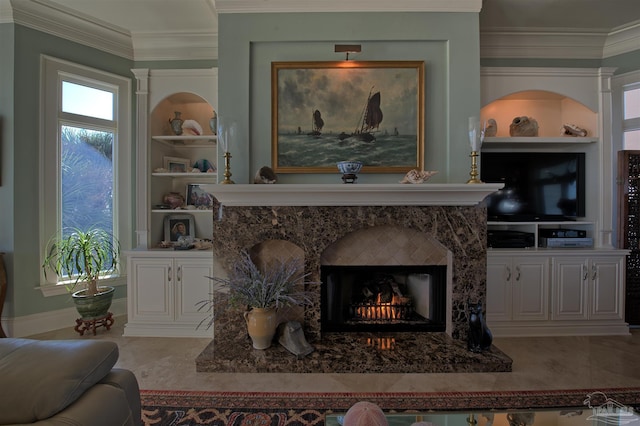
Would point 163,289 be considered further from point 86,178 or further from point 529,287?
point 529,287

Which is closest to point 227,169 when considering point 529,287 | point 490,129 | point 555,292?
point 490,129

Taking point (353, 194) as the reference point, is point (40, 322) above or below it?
below

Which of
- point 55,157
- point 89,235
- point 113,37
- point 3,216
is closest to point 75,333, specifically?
point 89,235

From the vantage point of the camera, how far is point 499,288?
3.11m

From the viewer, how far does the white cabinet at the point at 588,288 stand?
123 inches

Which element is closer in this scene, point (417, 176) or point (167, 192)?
point (417, 176)

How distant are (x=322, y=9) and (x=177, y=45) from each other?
1694 millimetres

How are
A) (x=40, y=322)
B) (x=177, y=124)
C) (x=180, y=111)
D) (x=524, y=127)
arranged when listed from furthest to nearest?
1. (x=180, y=111)
2. (x=177, y=124)
3. (x=524, y=127)
4. (x=40, y=322)

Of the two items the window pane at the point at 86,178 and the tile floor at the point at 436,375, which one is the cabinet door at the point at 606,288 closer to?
the tile floor at the point at 436,375

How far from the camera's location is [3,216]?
301cm

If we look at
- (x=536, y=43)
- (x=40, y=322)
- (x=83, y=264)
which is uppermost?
(x=536, y=43)

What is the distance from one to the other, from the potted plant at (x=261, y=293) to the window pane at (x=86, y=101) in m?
2.43

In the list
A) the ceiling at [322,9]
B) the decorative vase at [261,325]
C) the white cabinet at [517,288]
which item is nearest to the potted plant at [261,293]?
the decorative vase at [261,325]

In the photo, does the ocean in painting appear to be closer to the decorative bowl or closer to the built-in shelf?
the decorative bowl
